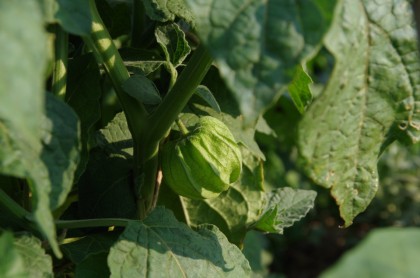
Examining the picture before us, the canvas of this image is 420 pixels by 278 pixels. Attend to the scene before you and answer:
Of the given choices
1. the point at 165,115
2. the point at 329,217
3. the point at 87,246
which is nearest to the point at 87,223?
the point at 87,246

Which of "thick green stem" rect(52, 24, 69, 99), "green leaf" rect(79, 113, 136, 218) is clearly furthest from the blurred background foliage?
"thick green stem" rect(52, 24, 69, 99)

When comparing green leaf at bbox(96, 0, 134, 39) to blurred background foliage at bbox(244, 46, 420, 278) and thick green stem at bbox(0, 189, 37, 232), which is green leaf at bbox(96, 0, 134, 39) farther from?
blurred background foliage at bbox(244, 46, 420, 278)

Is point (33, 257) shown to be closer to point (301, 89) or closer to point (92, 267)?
point (92, 267)

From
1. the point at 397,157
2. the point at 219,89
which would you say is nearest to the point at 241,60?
the point at 219,89

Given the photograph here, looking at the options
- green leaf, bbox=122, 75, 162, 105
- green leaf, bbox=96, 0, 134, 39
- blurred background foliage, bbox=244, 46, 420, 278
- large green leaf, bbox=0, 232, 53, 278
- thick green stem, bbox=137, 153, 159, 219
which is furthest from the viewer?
blurred background foliage, bbox=244, 46, 420, 278

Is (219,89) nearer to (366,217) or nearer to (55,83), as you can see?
(55,83)

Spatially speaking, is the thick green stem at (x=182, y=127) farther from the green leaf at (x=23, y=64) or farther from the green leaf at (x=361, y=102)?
the green leaf at (x=23, y=64)
